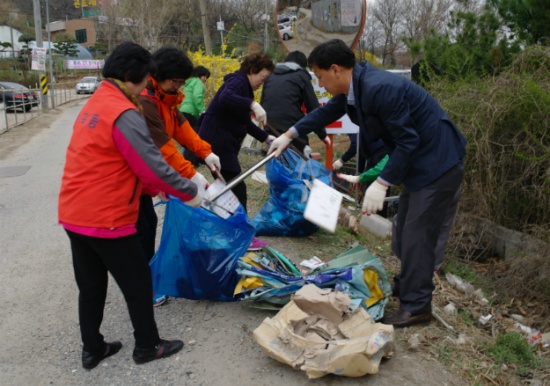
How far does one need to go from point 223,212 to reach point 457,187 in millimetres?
1427

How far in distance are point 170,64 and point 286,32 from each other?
339 cm

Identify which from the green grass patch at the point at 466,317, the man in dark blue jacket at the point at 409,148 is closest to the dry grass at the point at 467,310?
the green grass patch at the point at 466,317

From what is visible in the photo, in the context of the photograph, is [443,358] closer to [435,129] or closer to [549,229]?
[435,129]

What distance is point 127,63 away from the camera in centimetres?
246

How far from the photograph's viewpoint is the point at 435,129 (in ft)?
9.53

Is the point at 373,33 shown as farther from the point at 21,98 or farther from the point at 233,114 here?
the point at 233,114

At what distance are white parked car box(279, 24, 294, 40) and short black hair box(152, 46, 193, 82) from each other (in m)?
3.28

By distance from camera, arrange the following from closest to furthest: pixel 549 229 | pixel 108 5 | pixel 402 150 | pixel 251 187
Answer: pixel 402 150 < pixel 549 229 < pixel 251 187 < pixel 108 5

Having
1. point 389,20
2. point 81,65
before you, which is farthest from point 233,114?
point 81,65

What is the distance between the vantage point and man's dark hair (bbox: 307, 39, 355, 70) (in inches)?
113

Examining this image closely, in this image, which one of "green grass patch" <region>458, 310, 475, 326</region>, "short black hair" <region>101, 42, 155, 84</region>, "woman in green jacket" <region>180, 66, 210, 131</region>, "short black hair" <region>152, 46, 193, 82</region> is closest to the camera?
"short black hair" <region>101, 42, 155, 84</region>

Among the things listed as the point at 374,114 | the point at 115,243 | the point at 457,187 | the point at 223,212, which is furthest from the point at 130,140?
the point at 457,187

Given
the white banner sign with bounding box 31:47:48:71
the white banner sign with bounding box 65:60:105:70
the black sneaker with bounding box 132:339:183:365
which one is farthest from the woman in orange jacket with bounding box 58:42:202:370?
the white banner sign with bounding box 65:60:105:70

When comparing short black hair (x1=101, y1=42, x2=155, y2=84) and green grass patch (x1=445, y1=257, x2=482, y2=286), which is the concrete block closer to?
green grass patch (x1=445, y1=257, x2=482, y2=286)
